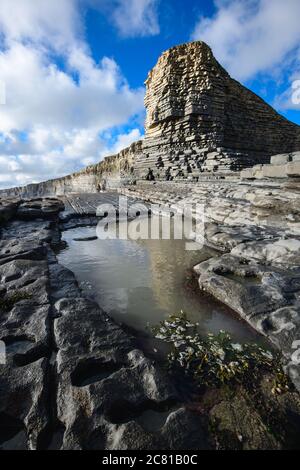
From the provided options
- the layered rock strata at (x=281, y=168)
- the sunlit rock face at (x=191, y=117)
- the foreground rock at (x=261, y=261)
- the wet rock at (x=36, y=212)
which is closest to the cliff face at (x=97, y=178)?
the sunlit rock face at (x=191, y=117)

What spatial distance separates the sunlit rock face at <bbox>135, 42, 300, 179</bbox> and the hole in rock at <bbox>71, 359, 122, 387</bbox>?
12693mm

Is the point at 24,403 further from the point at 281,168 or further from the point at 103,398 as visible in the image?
the point at 281,168

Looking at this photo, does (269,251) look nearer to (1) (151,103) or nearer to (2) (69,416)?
(2) (69,416)

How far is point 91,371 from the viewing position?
192 cm

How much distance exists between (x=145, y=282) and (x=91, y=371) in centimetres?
190

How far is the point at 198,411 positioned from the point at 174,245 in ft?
13.2

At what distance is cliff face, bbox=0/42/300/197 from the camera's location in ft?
49.7

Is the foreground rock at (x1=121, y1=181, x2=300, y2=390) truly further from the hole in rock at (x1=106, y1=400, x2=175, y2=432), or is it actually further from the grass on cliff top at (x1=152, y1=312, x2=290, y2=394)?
the hole in rock at (x1=106, y1=400, x2=175, y2=432)

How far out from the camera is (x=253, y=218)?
5988mm

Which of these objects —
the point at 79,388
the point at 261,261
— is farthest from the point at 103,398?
the point at 261,261

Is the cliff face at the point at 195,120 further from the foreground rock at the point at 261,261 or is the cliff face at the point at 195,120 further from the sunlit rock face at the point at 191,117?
the foreground rock at the point at 261,261

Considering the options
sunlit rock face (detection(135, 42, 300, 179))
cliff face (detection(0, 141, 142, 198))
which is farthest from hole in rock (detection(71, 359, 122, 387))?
cliff face (detection(0, 141, 142, 198))

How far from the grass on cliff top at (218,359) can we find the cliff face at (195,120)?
11.4 m
